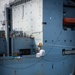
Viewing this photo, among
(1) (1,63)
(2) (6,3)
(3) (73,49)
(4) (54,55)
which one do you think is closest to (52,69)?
(4) (54,55)

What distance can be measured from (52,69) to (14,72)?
245 cm

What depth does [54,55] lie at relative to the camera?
11961 mm

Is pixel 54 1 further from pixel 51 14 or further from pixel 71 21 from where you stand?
pixel 71 21

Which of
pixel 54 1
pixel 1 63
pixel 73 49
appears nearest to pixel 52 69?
pixel 73 49

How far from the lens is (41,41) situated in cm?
1151

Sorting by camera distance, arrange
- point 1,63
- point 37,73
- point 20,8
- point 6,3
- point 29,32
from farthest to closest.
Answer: point 6,3 < point 20,8 < point 29,32 < point 37,73 < point 1,63

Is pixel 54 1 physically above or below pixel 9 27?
above

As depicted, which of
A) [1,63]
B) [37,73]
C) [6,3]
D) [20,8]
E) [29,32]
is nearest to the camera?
[1,63]

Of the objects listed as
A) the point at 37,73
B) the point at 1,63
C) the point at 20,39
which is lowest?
the point at 37,73

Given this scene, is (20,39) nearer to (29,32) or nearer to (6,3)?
(29,32)

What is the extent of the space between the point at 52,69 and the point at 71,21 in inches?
124

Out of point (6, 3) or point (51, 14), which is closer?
point (51, 14)

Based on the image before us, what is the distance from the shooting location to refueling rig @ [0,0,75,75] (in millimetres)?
10859

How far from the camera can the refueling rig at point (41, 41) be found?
1086cm
